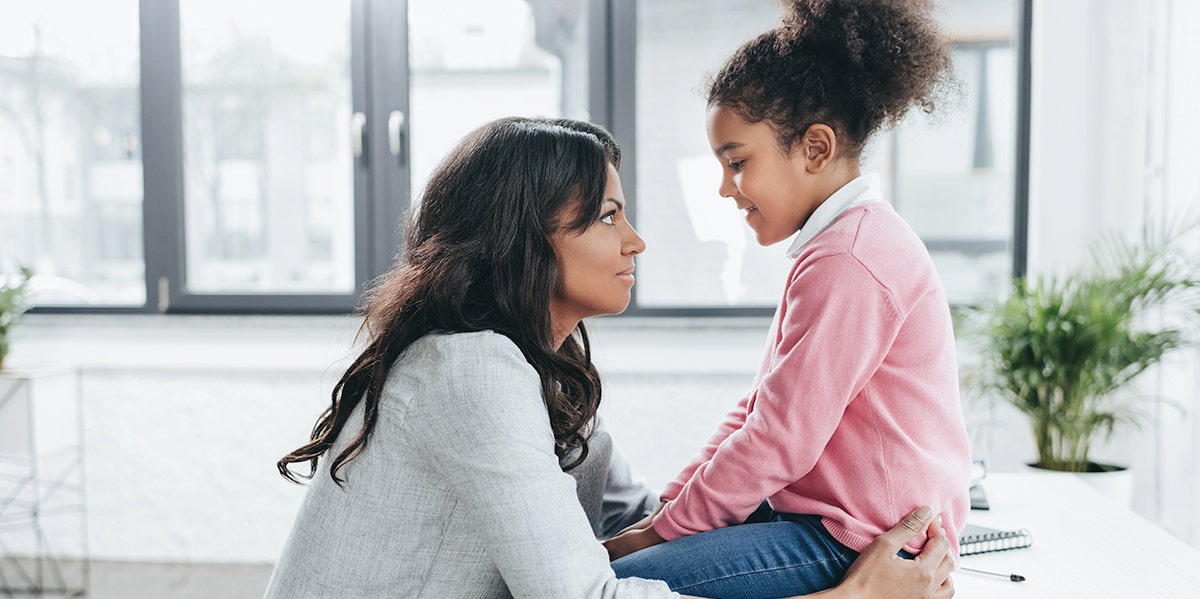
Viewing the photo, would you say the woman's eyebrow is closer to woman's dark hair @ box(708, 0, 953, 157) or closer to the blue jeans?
woman's dark hair @ box(708, 0, 953, 157)

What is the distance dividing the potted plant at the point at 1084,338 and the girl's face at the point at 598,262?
1.44 metres

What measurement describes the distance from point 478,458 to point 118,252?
2.55 m

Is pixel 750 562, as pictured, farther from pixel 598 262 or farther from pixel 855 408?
pixel 598 262

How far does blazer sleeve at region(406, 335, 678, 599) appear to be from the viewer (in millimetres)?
973

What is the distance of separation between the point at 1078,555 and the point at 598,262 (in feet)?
2.50

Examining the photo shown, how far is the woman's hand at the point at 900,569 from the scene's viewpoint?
1104mm

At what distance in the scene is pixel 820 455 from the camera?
46.7 inches

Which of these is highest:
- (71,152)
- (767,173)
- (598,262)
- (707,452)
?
(71,152)

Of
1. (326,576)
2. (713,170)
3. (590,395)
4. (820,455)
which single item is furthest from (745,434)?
(713,170)

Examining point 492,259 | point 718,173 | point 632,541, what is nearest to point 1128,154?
point 718,173

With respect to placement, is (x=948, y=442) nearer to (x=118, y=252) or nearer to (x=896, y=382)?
(x=896, y=382)

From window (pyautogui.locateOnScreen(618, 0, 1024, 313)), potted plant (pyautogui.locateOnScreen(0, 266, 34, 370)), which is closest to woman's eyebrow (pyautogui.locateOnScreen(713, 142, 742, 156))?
window (pyautogui.locateOnScreen(618, 0, 1024, 313))

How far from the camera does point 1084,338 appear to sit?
2.25m

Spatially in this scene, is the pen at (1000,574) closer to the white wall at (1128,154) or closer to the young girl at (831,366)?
the young girl at (831,366)
